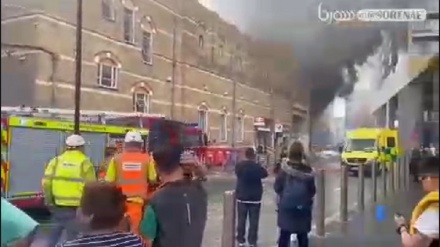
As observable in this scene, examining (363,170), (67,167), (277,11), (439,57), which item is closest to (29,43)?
(67,167)

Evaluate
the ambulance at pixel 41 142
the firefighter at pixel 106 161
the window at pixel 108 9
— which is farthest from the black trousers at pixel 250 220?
the window at pixel 108 9

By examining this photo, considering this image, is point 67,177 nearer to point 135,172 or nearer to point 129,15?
point 135,172

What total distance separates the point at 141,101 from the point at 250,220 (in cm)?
109

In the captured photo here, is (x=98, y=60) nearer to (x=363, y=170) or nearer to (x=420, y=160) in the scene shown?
(x=363, y=170)

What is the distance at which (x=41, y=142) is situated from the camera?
552 cm

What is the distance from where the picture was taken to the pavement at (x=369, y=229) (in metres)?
4.53

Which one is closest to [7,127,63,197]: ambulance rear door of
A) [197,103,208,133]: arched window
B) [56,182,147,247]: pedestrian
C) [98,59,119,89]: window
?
[98,59,119,89]: window

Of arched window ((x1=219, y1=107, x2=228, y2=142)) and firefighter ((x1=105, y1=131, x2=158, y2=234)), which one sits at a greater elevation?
arched window ((x1=219, y1=107, x2=228, y2=142))

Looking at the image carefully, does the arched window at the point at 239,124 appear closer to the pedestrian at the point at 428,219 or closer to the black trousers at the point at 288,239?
the black trousers at the point at 288,239

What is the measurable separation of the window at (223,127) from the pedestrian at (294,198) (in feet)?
1.33

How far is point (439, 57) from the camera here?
2988mm

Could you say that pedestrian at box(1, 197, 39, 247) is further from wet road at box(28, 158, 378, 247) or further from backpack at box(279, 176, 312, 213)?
backpack at box(279, 176, 312, 213)

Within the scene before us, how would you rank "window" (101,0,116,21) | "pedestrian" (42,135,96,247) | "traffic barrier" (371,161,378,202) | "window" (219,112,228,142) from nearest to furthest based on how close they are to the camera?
"traffic barrier" (371,161,378,202), "window" (219,112,228,142), "window" (101,0,116,21), "pedestrian" (42,135,96,247)

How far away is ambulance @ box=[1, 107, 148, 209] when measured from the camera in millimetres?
5047
